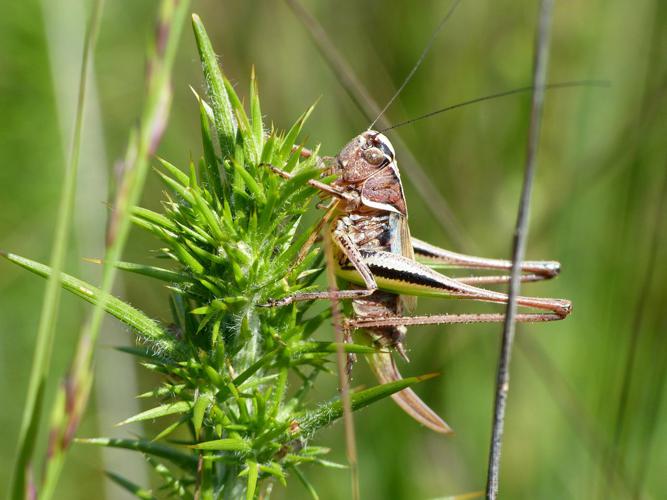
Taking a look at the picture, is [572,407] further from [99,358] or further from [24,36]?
[24,36]

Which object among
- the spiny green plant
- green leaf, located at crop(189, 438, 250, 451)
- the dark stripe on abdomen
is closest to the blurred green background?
the dark stripe on abdomen

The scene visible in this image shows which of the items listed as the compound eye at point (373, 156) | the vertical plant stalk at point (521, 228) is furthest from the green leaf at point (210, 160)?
the compound eye at point (373, 156)

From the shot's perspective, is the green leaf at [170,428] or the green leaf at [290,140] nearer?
the green leaf at [170,428]

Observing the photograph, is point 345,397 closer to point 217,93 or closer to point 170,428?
point 170,428

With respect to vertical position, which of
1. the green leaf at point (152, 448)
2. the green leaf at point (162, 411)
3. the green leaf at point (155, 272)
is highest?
the green leaf at point (155, 272)

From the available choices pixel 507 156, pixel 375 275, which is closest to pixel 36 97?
pixel 375 275

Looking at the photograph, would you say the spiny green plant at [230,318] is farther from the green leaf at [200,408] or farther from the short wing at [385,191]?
the short wing at [385,191]

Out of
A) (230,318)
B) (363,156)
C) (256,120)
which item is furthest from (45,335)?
(363,156)
